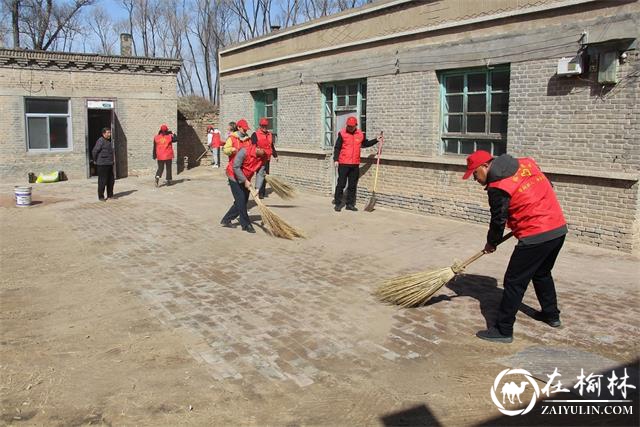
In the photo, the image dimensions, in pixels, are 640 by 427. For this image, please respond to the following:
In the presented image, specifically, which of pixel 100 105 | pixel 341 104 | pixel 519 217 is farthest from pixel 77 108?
pixel 519 217

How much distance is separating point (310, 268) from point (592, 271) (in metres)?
3.71

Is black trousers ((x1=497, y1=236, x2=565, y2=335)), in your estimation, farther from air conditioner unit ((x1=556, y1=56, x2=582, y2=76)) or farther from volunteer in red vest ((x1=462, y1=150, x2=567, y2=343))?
air conditioner unit ((x1=556, y1=56, x2=582, y2=76))

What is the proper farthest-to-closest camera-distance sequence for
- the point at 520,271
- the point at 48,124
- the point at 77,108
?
the point at 77,108
the point at 48,124
the point at 520,271

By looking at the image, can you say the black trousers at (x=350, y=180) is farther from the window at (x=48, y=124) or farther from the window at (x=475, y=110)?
the window at (x=48, y=124)

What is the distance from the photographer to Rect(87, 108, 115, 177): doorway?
20234 millimetres

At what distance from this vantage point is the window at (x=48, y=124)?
18688 mm

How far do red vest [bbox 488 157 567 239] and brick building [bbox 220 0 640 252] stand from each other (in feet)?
13.9

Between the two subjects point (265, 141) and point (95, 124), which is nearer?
point (265, 141)

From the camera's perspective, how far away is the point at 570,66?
8.77 meters

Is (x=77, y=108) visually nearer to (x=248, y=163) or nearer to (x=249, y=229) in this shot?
(x=248, y=163)

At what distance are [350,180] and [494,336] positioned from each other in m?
7.58

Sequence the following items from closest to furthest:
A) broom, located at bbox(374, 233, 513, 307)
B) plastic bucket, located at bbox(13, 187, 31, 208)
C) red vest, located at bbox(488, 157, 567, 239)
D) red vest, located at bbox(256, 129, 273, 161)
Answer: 1. red vest, located at bbox(488, 157, 567, 239)
2. broom, located at bbox(374, 233, 513, 307)
3. plastic bucket, located at bbox(13, 187, 31, 208)
4. red vest, located at bbox(256, 129, 273, 161)

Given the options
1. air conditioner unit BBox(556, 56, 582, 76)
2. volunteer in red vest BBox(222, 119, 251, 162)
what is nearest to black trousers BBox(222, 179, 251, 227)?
volunteer in red vest BBox(222, 119, 251, 162)

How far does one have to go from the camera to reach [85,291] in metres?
6.74
